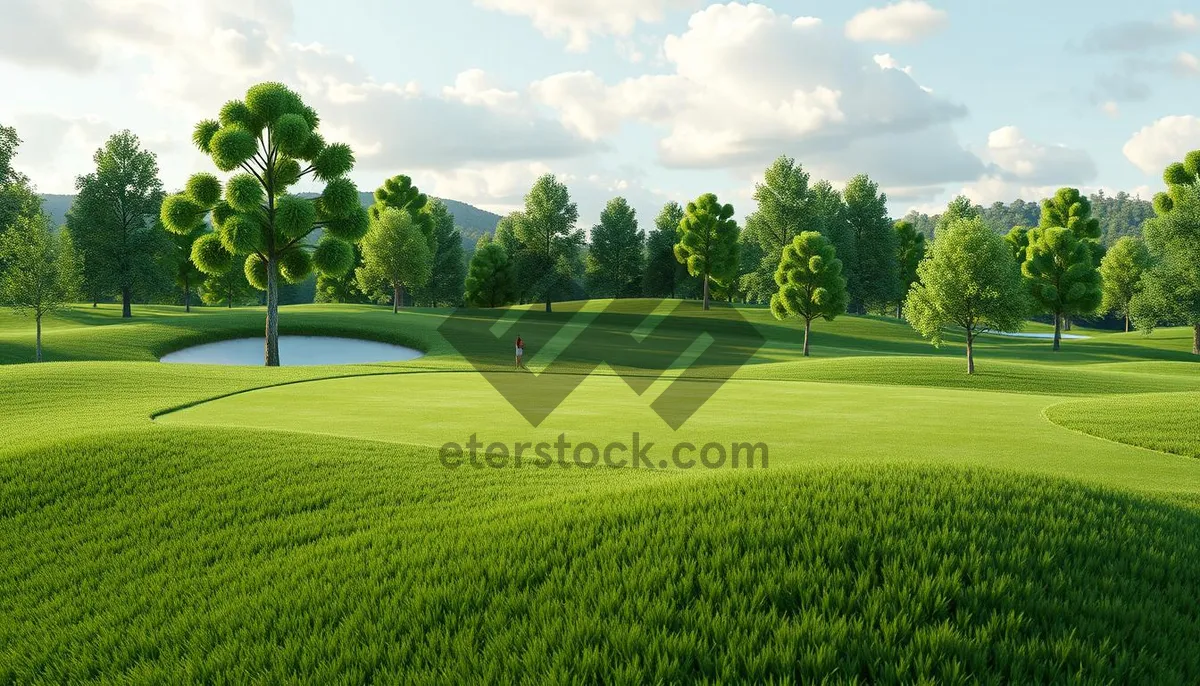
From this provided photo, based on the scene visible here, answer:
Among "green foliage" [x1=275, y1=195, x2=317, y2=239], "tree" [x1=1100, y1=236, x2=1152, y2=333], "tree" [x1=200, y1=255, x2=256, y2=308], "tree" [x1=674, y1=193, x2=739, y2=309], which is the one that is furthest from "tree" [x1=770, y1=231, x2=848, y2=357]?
"tree" [x1=200, y1=255, x2=256, y2=308]

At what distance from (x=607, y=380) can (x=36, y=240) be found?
34843 mm

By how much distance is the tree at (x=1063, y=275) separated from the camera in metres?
56.6

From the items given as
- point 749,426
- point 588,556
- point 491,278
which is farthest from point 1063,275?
point 588,556

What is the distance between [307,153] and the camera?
3412 centimetres

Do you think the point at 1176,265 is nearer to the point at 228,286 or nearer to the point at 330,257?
the point at 330,257

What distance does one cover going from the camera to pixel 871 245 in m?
77.8

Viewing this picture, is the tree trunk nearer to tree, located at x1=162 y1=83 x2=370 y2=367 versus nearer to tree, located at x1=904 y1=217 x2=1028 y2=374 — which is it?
tree, located at x1=162 y1=83 x2=370 y2=367

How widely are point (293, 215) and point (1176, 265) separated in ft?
205

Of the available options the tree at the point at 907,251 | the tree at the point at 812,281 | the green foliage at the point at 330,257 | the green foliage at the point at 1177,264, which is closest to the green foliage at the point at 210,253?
the green foliage at the point at 330,257

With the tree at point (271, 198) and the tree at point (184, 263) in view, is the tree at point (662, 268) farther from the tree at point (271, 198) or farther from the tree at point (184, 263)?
the tree at point (271, 198)

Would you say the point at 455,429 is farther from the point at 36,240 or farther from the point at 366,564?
the point at 36,240

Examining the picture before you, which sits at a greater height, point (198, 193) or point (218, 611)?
point (198, 193)

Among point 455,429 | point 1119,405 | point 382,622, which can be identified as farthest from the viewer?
point 1119,405

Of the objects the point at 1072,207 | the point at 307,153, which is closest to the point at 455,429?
the point at 307,153
